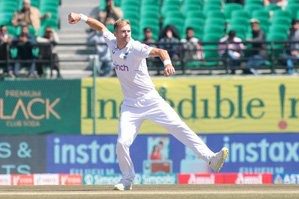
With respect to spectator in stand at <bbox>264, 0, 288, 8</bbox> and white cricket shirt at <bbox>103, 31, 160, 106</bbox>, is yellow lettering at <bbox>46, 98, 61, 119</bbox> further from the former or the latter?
white cricket shirt at <bbox>103, 31, 160, 106</bbox>

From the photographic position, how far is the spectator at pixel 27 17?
930 inches

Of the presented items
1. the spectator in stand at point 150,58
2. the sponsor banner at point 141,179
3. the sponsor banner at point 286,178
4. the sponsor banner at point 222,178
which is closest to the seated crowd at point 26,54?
the spectator in stand at point 150,58

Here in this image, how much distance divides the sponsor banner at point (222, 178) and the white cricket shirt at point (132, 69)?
4.66 meters

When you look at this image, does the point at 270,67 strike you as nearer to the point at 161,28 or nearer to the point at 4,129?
the point at 161,28

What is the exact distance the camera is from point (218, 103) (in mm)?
20781

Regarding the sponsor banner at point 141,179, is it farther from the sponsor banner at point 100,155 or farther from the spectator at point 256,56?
the spectator at point 256,56

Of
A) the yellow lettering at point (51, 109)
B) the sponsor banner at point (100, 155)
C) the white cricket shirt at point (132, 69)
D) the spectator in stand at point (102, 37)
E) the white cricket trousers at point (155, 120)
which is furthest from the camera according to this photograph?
the spectator in stand at point (102, 37)

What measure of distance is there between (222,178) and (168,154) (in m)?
1.28

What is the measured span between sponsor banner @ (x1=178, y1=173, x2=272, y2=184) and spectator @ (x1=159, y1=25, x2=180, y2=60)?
3302mm

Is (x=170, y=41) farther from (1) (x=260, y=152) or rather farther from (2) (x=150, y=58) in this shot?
(1) (x=260, y=152)

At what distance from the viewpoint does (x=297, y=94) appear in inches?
812

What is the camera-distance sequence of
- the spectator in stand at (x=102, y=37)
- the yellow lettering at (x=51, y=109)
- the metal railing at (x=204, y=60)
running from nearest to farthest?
the yellow lettering at (x=51, y=109) < the metal railing at (x=204, y=60) < the spectator in stand at (x=102, y=37)

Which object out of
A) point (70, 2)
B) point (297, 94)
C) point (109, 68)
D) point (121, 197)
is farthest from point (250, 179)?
point (70, 2)

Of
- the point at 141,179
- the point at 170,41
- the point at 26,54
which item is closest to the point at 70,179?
the point at 141,179
